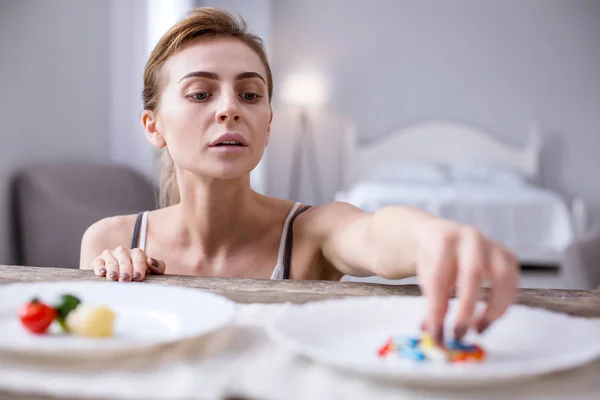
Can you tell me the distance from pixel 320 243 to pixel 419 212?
616 millimetres

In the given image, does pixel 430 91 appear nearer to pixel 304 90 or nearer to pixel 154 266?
pixel 304 90

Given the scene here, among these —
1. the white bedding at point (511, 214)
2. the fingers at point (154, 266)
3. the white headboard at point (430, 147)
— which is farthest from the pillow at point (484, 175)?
the fingers at point (154, 266)

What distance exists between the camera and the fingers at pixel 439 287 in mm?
525

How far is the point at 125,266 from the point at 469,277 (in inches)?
22.3

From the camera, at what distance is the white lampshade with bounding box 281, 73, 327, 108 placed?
5574mm

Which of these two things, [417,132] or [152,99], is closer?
[152,99]

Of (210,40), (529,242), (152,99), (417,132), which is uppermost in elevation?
(210,40)

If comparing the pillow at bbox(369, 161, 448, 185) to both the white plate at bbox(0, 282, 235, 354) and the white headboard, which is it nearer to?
the white headboard

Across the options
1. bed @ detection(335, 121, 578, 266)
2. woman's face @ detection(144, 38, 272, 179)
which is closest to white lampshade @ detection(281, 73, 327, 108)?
bed @ detection(335, 121, 578, 266)

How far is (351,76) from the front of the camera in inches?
226

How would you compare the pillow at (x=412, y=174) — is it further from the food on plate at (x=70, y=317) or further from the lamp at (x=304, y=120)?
the food on plate at (x=70, y=317)

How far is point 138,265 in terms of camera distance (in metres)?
0.93

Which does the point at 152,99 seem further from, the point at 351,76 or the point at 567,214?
the point at 351,76

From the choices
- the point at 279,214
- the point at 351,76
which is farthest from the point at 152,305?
the point at 351,76
